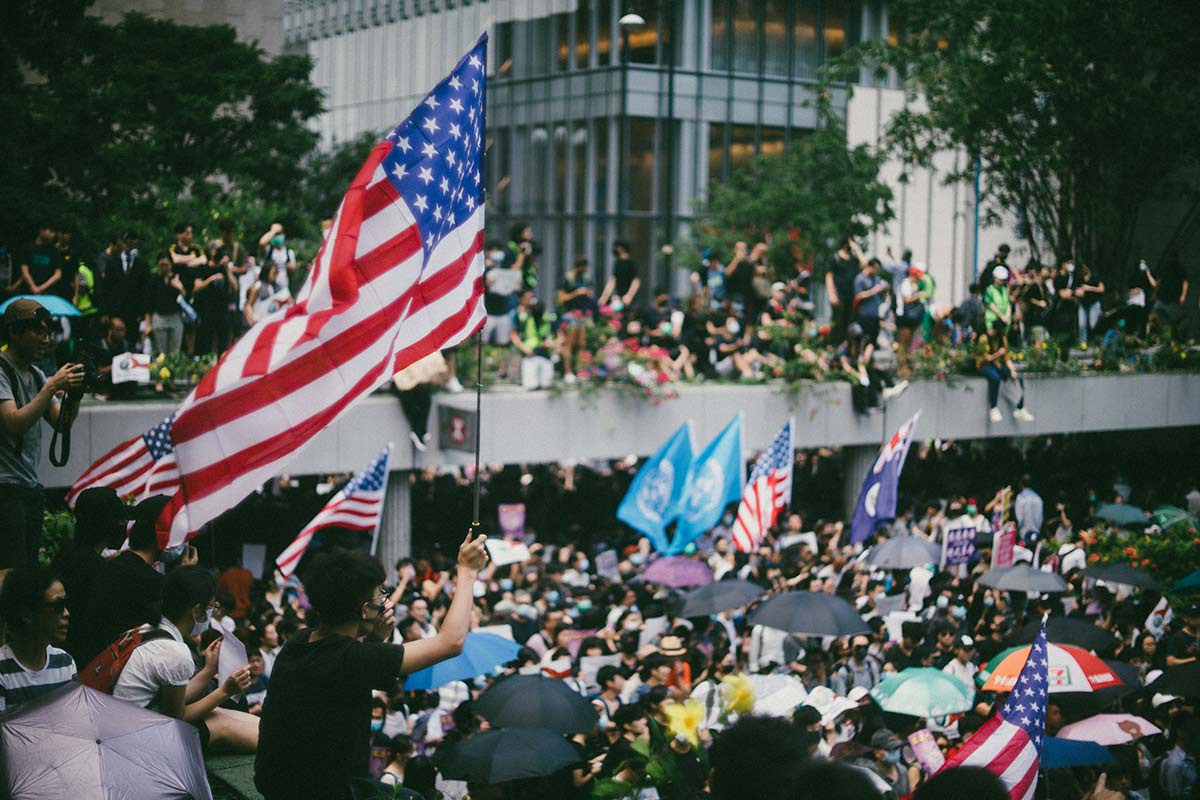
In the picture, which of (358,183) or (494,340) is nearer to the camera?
(358,183)

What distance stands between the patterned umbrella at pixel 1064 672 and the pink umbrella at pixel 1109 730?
1.43 feet

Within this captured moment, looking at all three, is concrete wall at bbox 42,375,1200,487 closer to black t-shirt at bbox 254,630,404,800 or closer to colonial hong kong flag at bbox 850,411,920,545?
colonial hong kong flag at bbox 850,411,920,545

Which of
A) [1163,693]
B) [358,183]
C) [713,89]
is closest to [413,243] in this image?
[358,183]

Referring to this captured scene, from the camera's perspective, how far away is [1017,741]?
6855 mm

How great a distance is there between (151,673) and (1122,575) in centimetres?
1260

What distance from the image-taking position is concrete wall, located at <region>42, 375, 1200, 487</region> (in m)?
18.2

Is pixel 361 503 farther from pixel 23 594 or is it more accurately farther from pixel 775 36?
pixel 775 36

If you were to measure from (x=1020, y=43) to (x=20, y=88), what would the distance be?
18265 mm

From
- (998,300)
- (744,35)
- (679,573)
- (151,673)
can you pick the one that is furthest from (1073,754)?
(744,35)

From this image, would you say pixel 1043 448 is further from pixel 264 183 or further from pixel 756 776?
pixel 756 776

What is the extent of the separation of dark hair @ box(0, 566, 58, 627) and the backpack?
28 centimetres

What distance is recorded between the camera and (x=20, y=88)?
23438 mm

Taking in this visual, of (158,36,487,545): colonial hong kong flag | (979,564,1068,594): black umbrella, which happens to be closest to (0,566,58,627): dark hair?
(158,36,487,545): colonial hong kong flag

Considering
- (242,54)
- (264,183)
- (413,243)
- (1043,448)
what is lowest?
(1043,448)
